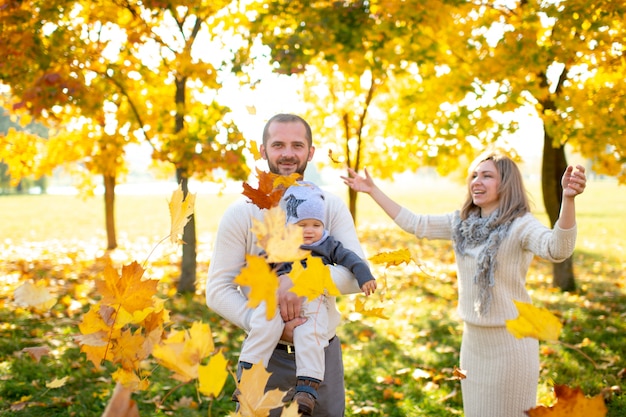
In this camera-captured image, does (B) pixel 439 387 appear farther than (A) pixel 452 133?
No

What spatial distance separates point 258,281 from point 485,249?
2158 millimetres

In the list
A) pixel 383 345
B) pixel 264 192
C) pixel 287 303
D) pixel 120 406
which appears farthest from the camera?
pixel 383 345

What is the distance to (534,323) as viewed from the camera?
3.86 feet

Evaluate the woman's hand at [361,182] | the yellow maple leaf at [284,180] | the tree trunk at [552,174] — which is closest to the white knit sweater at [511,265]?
the woman's hand at [361,182]

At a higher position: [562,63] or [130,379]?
[562,63]

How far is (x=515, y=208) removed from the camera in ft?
9.93

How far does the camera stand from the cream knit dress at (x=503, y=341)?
285 centimetres

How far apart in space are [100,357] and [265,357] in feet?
2.77

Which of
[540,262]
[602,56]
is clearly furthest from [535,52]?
[540,262]

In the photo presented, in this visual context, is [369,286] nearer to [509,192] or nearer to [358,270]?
[358,270]

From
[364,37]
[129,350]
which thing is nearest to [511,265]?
[129,350]

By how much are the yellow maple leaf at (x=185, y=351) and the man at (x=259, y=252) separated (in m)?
1.05

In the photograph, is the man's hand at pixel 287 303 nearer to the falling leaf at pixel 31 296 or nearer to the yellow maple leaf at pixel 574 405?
the falling leaf at pixel 31 296

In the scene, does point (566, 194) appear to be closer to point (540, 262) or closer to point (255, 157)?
point (255, 157)
